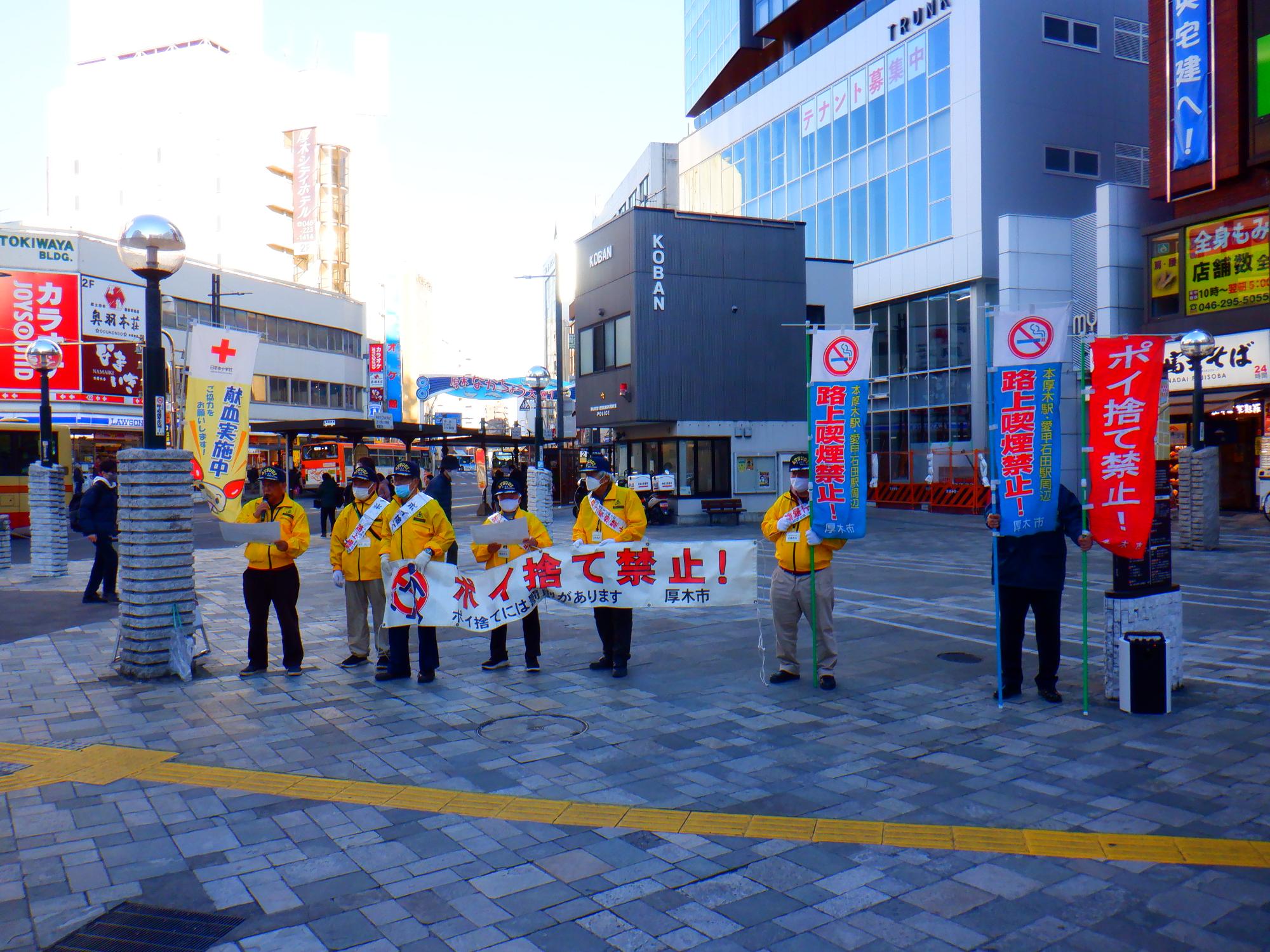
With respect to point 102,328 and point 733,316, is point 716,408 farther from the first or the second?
point 102,328

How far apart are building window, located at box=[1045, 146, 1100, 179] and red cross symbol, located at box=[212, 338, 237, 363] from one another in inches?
1196

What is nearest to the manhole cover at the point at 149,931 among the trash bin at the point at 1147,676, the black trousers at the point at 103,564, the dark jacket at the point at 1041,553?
the dark jacket at the point at 1041,553

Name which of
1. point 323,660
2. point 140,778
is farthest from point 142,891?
point 323,660

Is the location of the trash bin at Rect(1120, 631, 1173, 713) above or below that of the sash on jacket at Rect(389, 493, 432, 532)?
below

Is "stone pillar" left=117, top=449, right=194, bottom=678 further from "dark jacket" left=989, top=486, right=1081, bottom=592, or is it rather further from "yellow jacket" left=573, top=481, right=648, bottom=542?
"dark jacket" left=989, top=486, right=1081, bottom=592

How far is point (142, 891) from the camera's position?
423 centimetres

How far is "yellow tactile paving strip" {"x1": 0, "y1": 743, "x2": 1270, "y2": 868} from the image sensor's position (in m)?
4.52

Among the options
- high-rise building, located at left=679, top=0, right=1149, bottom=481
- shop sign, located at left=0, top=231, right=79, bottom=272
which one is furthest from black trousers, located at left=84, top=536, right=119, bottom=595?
shop sign, located at left=0, top=231, right=79, bottom=272

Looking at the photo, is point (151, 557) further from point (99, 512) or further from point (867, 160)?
point (867, 160)

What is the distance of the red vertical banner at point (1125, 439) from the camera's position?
664cm

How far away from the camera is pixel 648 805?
Result: 5180 mm

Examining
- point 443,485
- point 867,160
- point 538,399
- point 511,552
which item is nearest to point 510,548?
point 511,552

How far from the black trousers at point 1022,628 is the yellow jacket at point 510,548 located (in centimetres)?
397

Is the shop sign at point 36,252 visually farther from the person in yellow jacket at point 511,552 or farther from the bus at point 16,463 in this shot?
the person in yellow jacket at point 511,552
